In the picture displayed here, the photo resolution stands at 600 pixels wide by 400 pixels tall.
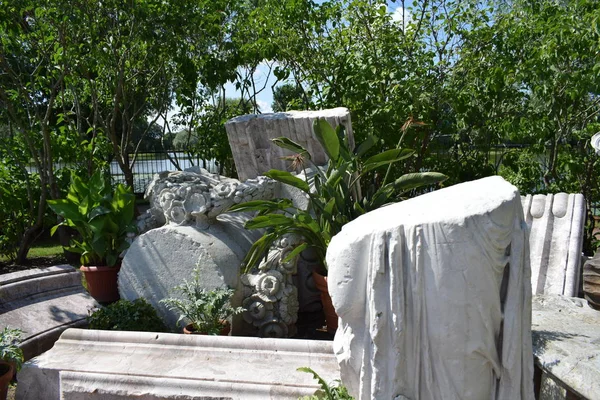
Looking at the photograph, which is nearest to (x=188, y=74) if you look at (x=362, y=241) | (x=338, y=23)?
(x=338, y=23)

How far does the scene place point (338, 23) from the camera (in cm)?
649

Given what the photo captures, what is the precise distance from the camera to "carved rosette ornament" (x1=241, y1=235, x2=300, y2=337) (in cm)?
402

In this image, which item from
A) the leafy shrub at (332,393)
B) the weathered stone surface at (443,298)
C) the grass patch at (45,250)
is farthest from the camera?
the grass patch at (45,250)

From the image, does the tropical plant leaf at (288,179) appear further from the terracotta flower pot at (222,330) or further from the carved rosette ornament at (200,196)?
the terracotta flower pot at (222,330)

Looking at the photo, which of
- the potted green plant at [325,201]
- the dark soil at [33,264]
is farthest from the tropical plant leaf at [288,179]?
the dark soil at [33,264]

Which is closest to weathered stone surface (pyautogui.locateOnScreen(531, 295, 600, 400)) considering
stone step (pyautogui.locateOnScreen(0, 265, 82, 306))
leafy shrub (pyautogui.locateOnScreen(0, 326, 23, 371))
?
leafy shrub (pyautogui.locateOnScreen(0, 326, 23, 371))

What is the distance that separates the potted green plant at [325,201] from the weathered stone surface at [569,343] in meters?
1.18

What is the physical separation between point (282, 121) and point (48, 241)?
590 cm

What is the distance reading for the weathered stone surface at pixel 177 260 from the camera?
3994mm

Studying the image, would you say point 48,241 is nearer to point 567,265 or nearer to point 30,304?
point 30,304

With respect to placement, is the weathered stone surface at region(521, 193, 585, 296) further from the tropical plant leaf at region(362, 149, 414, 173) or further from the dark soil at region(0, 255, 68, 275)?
the dark soil at region(0, 255, 68, 275)

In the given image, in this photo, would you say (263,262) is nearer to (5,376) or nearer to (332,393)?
(332,393)

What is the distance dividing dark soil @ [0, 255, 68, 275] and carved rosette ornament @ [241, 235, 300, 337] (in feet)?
12.8

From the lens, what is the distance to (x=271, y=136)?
4.70m
